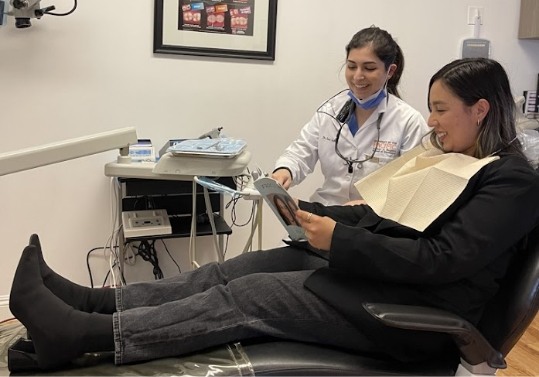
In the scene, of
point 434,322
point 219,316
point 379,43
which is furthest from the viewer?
point 379,43

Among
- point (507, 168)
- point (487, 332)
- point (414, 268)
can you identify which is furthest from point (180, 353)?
point (507, 168)

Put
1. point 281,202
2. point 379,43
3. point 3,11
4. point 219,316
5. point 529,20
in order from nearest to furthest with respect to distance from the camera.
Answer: point 219,316 → point 281,202 → point 379,43 → point 3,11 → point 529,20

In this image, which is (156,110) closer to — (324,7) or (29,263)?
(324,7)

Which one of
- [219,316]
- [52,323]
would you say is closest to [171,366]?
[219,316]

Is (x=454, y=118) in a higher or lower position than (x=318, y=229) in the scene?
higher

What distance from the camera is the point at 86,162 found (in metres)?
2.46

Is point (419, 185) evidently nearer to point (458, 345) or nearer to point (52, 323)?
point (458, 345)

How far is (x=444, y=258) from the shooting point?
112 centimetres

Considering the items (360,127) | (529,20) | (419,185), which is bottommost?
(419,185)

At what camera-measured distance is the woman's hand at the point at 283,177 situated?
188 centimetres

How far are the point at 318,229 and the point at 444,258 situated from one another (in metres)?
0.28

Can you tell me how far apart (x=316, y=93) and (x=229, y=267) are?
1.50 m

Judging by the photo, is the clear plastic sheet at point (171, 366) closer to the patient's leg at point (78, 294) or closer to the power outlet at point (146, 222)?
the patient's leg at point (78, 294)

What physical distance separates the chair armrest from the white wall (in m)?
1.68
